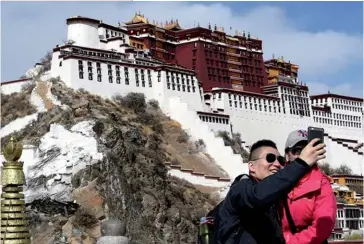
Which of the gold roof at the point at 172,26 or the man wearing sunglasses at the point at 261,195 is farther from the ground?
the gold roof at the point at 172,26

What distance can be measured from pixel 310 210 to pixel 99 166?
30.7 metres

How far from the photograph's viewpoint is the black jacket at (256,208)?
3.53 meters

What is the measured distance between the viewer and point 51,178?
34.1 meters

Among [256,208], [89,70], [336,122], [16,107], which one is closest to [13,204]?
[256,208]

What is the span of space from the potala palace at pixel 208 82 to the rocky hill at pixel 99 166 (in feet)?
4.69

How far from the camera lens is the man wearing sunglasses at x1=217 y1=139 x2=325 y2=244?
353 centimetres

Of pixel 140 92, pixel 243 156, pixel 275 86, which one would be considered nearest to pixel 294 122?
pixel 275 86

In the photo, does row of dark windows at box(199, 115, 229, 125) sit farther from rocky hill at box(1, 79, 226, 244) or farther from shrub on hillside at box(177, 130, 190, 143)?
rocky hill at box(1, 79, 226, 244)

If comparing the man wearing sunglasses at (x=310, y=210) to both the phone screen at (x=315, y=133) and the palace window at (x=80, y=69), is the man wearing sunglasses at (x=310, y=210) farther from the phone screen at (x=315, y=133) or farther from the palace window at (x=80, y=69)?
the palace window at (x=80, y=69)

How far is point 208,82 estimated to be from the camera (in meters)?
53.1

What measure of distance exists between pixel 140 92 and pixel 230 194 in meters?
42.6

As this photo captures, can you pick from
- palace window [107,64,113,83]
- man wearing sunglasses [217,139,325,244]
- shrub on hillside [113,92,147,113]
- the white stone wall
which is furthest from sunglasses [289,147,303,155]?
the white stone wall

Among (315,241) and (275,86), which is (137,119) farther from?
(315,241)

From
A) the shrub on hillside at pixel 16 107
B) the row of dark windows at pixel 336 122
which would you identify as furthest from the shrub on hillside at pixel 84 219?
the row of dark windows at pixel 336 122
